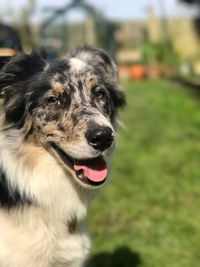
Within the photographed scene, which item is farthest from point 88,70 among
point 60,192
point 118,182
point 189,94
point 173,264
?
point 189,94

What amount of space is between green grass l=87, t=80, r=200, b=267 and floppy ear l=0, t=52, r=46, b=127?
2.75 feet

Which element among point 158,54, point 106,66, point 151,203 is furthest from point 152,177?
point 158,54

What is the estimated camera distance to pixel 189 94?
13.8 metres

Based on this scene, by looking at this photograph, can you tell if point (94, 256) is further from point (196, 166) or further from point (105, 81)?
point (196, 166)

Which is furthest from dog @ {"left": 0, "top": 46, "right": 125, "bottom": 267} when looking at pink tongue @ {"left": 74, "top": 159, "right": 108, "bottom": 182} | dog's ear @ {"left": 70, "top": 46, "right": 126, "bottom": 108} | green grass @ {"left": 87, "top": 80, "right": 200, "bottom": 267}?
green grass @ {"left": 87, "top": 80, "right": 200, "bottom": 267}

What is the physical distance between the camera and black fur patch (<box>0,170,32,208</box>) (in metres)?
3.43

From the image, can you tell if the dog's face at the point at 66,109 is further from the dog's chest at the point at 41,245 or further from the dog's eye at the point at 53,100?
the dog's chest at the point at 41,245

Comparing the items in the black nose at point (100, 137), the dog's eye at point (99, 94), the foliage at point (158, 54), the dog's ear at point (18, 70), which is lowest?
the foliage at point (158, 54)

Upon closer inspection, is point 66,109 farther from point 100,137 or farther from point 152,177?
point 152,177

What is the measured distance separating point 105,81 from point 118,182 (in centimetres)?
313

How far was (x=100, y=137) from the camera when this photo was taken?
10.4 ft

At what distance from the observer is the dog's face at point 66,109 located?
3270mm

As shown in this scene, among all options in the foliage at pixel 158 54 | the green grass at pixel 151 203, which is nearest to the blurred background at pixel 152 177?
the green grass at pixel 151 203

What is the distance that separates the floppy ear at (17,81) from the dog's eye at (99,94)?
42cm
